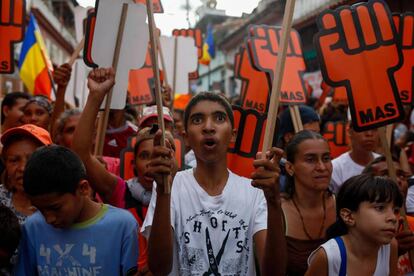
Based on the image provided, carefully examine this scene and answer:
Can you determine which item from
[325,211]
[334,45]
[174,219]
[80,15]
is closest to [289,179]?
[325,211]

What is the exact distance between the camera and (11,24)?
4.56 metres

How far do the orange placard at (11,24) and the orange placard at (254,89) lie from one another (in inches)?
76.8

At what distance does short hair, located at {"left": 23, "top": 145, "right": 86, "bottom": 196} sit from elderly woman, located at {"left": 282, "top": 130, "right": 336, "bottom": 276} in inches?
48.5

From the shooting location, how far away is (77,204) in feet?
7.09

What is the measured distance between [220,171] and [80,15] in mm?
4308

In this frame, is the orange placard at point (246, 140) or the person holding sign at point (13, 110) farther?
the person holding sign at point (13, 110)

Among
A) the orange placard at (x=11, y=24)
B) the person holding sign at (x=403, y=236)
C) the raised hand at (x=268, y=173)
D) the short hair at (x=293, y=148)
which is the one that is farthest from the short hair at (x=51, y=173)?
the orange placard at (x=11, y=24)

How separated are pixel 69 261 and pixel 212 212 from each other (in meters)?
0.59

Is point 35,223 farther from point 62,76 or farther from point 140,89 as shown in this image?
point 140,89

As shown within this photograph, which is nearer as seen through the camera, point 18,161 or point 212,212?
point 212,212

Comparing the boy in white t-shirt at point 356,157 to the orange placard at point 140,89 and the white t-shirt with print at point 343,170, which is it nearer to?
the white t-shirt with print at point 343,170

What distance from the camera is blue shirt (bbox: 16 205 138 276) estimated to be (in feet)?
7.02

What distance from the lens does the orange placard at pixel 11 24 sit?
4504 millimetres

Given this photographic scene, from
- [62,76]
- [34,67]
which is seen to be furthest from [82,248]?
[34,67]
